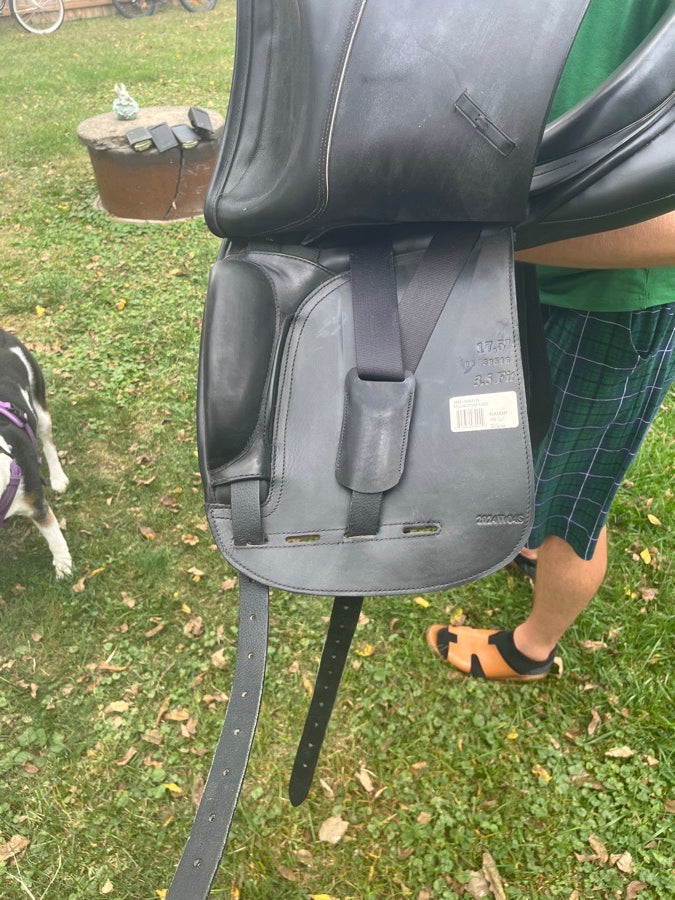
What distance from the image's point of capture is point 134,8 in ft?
48.7

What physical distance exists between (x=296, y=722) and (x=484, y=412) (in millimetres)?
1698

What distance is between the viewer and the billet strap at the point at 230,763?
80cm

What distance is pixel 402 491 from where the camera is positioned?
1009 millimetres

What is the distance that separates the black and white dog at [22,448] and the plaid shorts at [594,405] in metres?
1.93

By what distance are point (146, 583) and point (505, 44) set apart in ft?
8.19

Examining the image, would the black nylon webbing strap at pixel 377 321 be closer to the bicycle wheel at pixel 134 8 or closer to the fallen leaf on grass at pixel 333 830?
the fallen leaf on grass at pixel 333 830

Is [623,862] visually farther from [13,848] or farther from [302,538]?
[13,848]

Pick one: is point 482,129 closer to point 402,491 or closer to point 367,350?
point 367,350

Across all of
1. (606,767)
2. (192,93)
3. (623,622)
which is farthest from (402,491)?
(192,93)

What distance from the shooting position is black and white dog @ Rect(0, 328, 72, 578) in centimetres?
248

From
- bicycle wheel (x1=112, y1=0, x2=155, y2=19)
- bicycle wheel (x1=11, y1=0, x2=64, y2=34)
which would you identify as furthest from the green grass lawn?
bicycle wheel (x1=112, y1=0, x2=155, y2=19)

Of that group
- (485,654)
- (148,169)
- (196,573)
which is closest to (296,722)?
(485,654)

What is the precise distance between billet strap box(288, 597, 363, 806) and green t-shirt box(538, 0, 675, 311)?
2.95ft

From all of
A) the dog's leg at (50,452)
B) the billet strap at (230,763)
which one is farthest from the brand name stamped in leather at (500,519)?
the dog's leg at (50,452)
